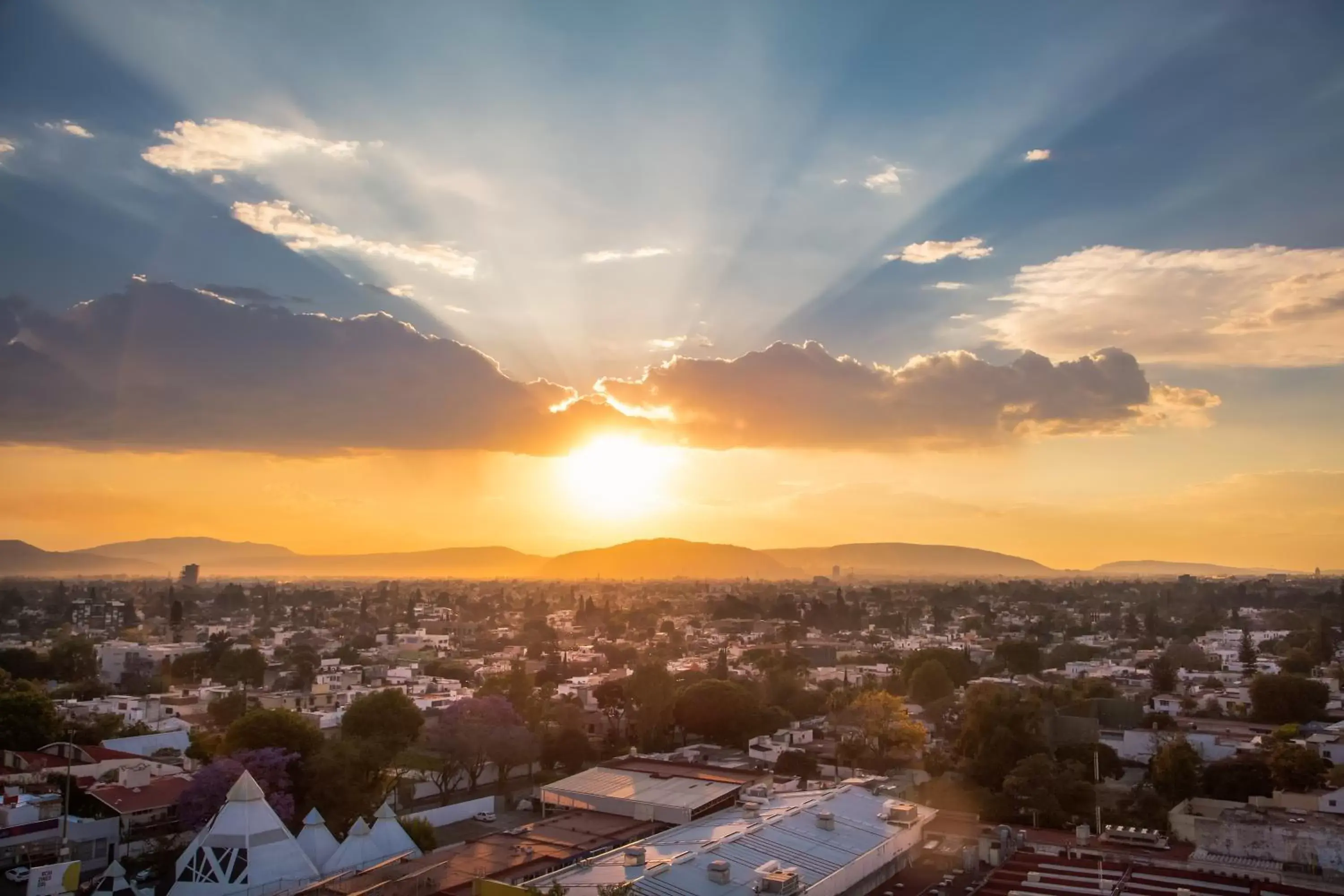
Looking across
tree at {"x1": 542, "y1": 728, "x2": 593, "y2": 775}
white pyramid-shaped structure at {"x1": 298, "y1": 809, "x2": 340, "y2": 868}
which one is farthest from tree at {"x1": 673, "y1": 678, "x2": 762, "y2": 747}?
white pyramid-shaped structure at {"x1": 298, "y1": 809, "x2": 340, "y2": 868}

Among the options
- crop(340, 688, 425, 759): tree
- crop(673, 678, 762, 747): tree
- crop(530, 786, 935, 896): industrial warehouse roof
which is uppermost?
crop(340, 688, 425, 759): tree

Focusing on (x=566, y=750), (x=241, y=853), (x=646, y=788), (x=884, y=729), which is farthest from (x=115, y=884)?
(x=884, y=729)

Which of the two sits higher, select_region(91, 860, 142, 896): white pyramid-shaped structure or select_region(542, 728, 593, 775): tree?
select_region(542, 728, 593, 775): tree

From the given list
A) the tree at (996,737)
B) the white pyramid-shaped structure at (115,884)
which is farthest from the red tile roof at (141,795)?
the tree at (996,737)

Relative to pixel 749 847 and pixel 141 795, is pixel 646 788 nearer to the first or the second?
pixel 749 847

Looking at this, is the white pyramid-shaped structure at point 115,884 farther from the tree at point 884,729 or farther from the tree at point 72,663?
the tree at point 72,663

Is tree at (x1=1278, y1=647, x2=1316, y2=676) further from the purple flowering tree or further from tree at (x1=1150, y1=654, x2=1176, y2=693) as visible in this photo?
the purple flowering tree

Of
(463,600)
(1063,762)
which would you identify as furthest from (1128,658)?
(463,600)

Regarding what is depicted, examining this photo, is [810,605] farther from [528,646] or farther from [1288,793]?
[1288,793]
